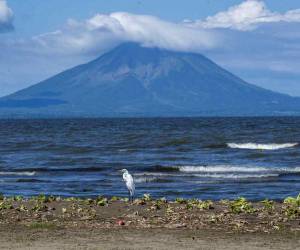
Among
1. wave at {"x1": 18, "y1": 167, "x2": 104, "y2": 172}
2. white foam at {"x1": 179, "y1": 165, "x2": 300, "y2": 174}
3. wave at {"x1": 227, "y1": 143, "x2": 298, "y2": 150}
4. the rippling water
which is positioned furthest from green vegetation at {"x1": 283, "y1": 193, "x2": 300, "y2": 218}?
wave at {"x1": 227, "y1": 143, "x2": 298, "y2": 150}

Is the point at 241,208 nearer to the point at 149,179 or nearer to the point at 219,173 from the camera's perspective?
the point at 149,179

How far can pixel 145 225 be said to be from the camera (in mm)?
15969

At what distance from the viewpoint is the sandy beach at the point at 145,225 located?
549 inches

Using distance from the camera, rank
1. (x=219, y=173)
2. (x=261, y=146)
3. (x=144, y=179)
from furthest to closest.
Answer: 1. (x=261, y=146)
2. (x=219, y=173)
3. (x=144, y=179)

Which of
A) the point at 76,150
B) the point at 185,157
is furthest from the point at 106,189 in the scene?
the point at 76,150

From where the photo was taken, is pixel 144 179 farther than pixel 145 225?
Yes

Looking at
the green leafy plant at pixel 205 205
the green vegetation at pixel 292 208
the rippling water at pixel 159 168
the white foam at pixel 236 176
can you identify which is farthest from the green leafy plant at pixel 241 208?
the white foam at pixel 236 176

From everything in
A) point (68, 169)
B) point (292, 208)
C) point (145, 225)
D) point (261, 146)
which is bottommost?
point (68, 169)

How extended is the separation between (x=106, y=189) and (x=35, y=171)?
11.9 metres

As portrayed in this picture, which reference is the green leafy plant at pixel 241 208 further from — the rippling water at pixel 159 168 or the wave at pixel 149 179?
the wave at pixel 149 179

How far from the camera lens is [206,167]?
137 ft

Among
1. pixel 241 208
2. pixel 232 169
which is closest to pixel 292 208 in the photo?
pixel 241 208

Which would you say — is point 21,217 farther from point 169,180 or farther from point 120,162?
point 120,162

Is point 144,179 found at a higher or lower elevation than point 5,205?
lower
